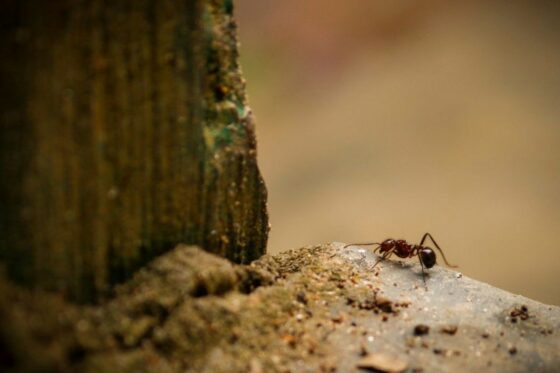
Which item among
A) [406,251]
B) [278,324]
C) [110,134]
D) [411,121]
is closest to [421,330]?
[278,324]

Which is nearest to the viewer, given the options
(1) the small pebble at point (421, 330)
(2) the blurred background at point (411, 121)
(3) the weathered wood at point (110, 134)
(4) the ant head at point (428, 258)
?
(3) the weathered wood at point (110, 134)

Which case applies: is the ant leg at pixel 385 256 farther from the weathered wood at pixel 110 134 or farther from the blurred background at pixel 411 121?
the blurred background at pixel 411 121

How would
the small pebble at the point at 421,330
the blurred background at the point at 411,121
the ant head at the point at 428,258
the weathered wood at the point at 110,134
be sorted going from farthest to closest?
1. the blurred background at the point at 411,121
2. the ant head at the point at 428,258
3. the small pebble at the point at 421,330
4. the weathered wood at the point at 110,134

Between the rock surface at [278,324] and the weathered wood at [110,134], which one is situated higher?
the weathered wood at [110,134]

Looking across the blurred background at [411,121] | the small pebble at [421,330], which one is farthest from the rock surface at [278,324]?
the blurred background at [411,121]

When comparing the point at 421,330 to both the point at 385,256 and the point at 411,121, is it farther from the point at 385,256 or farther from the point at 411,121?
the point at 411,121

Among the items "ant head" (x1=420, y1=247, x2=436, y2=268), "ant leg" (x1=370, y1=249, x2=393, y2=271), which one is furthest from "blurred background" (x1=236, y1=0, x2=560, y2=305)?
"ant head" (x1=420, y1=247, x2=436, y2=268)

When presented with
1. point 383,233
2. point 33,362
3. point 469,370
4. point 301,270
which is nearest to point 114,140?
point 33,362
